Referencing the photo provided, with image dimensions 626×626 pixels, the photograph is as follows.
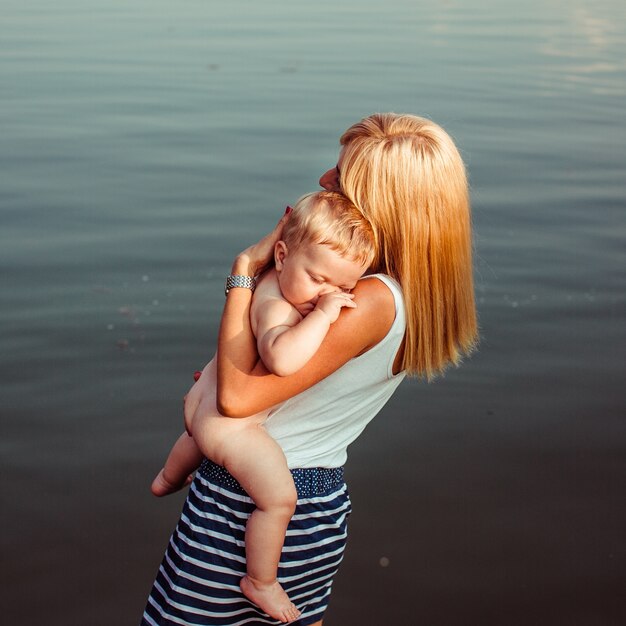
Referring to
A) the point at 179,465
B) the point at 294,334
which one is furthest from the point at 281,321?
the point at 179,465

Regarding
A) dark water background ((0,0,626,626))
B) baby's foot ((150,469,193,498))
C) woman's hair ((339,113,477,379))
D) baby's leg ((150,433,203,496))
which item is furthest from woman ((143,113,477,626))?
dark water background ((0,0,626,626))

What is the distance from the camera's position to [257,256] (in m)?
2.39

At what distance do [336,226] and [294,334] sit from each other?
0.24 meters

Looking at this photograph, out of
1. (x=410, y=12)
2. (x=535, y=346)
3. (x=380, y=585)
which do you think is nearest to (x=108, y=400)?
(x=380, y=585)

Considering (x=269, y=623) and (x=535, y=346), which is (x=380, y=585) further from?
(x=535, y=346)

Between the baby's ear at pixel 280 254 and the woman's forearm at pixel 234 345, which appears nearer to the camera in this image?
the woman's forearm at pixel 234 345

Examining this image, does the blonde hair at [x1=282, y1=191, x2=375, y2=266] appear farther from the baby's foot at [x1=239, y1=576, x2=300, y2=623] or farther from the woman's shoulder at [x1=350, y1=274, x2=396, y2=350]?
the baby's foot at [x1=239, y1=576, x2=300, y2=623]

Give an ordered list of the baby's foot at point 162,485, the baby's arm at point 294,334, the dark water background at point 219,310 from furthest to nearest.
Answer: the dark water background at point 219,310
the baby's foot at point 162,485
the baby's arm at point 294,334

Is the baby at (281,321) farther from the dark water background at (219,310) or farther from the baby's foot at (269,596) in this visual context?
the dark water background at (219,310)

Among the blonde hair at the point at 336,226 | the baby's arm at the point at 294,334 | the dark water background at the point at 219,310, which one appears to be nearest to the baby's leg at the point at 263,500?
the baby's arm at the point at 294,334

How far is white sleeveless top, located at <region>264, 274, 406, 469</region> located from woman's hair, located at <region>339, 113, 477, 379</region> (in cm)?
4

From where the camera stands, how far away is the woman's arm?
2205 millimetres

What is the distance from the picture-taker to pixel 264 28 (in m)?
14.3

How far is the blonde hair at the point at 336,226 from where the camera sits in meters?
2.23
